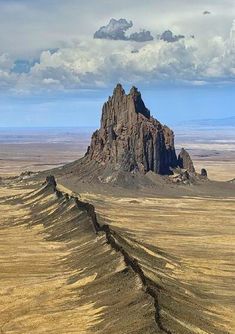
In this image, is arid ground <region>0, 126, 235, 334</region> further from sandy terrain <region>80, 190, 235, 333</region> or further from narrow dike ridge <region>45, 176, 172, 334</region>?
narrow dike ridge <region>45, 176, 172, 334</region>

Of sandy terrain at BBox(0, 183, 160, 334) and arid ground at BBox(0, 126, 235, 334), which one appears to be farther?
sandy terrain at BBox(0, 183, 160, 334)

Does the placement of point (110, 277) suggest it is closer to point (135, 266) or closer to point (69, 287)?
point (135, 266)

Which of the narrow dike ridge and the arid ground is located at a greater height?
the narrow dike ridge

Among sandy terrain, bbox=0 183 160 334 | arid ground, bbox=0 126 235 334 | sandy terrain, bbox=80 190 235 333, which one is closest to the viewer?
arid ground, bbox=0 126 235 334

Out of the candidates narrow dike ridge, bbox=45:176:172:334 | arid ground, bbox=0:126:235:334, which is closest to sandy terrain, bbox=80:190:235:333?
arid ground, bbox=0:126:235:334

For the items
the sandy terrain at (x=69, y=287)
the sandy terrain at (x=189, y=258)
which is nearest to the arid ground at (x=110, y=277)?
the sandy terrain at (x=69, y=287)

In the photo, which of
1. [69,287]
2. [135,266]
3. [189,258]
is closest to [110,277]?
[135,266]

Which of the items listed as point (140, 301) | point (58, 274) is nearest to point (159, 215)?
point (58, 274)

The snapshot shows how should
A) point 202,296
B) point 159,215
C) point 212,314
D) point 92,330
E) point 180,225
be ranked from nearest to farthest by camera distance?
point 92,330, point 212,314, point 202,296, point 180,225, point 159,215

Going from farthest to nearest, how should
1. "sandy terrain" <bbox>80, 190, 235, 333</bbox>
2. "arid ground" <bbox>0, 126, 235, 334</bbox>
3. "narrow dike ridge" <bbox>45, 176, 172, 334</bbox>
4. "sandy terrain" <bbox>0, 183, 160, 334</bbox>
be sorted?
"sandy terrain" <bbox>80, 190, 235, 333</bbox>, "sandy terrain" <bbox>0, 183, 160, 334</bbox>, "arid ground" <bbox>0, 126, 235, 334</bbox>, "narrow dike ridge" <bbox>45, 176, 172, 334</bbox>

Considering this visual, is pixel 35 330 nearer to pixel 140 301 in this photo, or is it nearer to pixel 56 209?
pixel 140 301

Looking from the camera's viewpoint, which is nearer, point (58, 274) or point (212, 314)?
point (212, 314)
